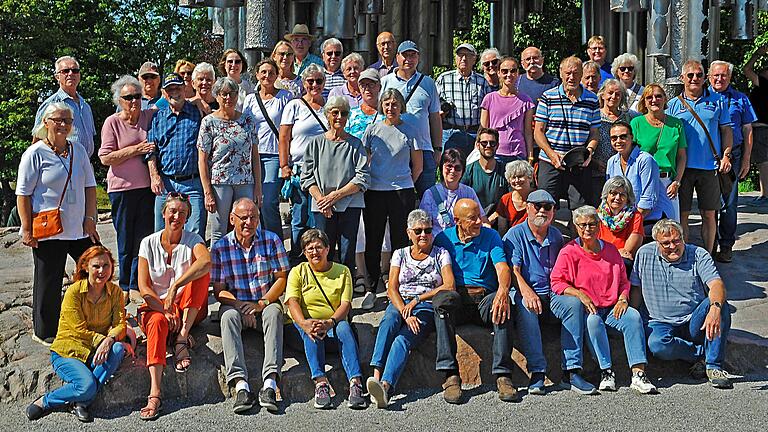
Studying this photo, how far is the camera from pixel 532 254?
6.86m

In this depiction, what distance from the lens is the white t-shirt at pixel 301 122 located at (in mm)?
7516

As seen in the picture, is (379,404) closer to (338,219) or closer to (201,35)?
(338,219)

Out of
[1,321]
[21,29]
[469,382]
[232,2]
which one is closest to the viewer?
[469,382]

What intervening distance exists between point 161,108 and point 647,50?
518 cm

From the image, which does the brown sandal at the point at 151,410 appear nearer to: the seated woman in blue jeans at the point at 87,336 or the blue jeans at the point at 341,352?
the seated woman in blue jeans at the point at 87,336

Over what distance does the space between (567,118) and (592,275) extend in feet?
5.34

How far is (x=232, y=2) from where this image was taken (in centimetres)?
1008

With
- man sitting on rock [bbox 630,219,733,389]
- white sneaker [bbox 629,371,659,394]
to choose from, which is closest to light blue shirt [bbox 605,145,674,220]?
man sitting on rock [bbox 630,219,733,389]

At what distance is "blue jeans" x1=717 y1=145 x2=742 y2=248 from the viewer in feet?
28.3

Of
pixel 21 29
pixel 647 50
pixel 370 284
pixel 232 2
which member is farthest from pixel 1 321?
pixel 21 29

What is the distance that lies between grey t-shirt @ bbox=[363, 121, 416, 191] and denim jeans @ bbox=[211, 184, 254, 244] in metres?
0.88

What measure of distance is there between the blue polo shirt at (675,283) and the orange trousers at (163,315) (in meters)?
2.84

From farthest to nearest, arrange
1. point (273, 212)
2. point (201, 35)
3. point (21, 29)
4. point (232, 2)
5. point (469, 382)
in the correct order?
point (201, 35) < point (21, 29) < point (232, 2) < point (273, 212) < point (469, 382)

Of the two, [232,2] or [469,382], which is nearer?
[469,382]
